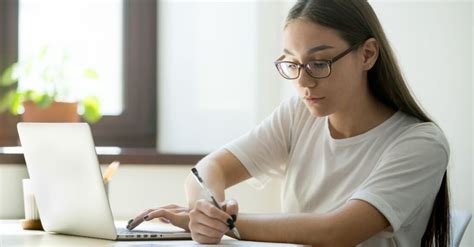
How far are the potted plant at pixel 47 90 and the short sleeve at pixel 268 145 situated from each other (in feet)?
4.52

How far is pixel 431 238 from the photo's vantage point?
2.04 m

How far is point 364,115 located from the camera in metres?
2.10

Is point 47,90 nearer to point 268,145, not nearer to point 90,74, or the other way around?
point 90,74

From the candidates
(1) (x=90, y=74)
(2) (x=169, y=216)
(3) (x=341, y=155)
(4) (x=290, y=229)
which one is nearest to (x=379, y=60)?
(3) (x=341, y=155)

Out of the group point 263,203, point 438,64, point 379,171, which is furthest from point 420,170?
point 263,203

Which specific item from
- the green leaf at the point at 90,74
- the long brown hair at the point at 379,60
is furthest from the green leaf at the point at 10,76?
the long brown hair at the point at 379,60

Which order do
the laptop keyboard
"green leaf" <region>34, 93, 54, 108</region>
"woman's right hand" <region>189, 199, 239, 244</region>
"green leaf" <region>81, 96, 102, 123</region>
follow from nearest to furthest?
"woman's right hand" <region>189, 199, 239, 244</region> → the laptop keyboard → "green leaf" <region>34, 93, 54, 108</region> → "green leaf" <region>81, 96, 102, 123</region>

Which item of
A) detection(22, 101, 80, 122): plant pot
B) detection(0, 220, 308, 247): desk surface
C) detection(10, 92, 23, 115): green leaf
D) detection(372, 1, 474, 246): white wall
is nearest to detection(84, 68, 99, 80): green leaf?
detection(22, 101, 80, 122): plant pot

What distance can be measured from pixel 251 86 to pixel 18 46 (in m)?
1.05

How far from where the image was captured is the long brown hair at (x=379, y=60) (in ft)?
6.45

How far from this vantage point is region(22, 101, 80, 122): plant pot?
11.3 ft

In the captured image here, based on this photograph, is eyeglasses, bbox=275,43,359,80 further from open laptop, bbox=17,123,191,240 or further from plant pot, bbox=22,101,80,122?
plant pot, bbox=22,101,80,122

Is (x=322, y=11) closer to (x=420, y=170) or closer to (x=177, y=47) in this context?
(x=420, y=170)

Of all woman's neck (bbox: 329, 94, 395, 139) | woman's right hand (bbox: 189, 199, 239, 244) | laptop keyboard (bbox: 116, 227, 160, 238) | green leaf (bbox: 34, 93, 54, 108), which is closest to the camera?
woman's right hand (bbox: 189, 199, 239, 244)
